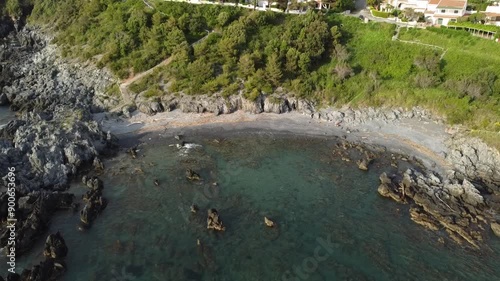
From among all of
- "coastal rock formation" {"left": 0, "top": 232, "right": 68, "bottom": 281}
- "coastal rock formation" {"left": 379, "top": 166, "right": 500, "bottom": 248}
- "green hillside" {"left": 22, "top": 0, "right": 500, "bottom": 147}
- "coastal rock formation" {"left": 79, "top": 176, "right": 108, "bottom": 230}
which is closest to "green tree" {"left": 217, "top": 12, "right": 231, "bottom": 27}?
"green hillside" {"left": 22, "top": 0, "right": 500, "bottom": 147}

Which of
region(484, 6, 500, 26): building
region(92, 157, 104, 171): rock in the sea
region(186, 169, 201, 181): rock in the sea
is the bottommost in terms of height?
region(186, 169, 201, 181): rock in the sea

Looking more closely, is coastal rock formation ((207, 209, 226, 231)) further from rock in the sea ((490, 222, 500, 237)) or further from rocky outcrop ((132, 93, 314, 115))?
rock in the sea ((490, 222, 500, 237))

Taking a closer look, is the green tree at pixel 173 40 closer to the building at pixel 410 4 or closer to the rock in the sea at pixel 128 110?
the rock in the sea at pixel 128 110

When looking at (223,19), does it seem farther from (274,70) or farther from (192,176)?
(192,176)

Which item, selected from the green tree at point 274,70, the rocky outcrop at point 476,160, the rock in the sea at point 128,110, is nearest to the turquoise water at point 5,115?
the rock in the sea at point 128,110

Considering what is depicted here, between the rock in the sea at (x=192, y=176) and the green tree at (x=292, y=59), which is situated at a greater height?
the green tree at (x=292, y=59)

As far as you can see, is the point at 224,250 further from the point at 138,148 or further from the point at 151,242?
the point at 138,148

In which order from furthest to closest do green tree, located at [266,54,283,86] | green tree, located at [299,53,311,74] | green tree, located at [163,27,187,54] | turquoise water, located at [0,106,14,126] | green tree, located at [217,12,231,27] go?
green tree, located at [217,12,231,27], green tree, located at [163,27,187,54], green tree, located at [299,53,311,74], green tree, located at [266,54,283,86], turquoise water, located at [0,106,14,126]
